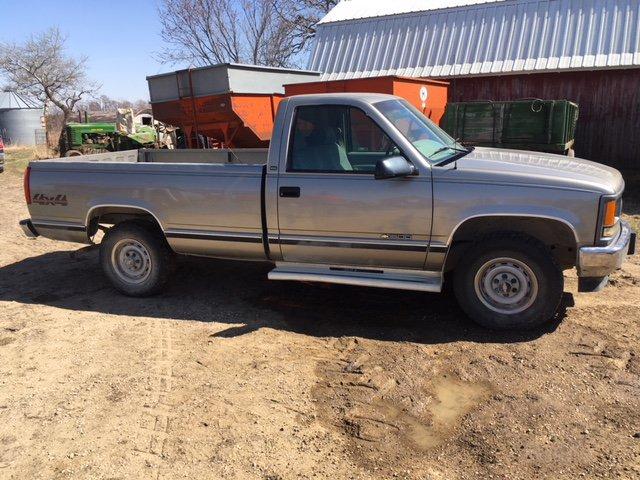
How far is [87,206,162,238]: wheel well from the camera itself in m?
5.56

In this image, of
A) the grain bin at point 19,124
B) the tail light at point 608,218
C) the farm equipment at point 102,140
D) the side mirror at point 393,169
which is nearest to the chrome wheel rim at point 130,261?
the side mirror at point 393,169

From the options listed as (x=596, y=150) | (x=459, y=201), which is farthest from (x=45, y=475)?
(x=596, y=150)

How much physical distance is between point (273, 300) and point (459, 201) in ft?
7.25

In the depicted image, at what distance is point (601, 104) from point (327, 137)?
11332 mm

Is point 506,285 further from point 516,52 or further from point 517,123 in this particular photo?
point 516,52

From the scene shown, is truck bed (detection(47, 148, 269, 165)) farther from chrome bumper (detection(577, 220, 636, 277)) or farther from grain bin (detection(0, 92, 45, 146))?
grain bin (detection(0, 92, 45, 146))

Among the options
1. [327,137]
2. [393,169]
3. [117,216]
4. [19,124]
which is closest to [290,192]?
[327,137]

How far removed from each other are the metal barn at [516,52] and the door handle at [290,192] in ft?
38.2

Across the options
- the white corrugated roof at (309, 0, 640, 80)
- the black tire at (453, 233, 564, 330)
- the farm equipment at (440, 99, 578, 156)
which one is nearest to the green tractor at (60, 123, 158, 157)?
the white corrugated roof at (309, 0, 640, 80)

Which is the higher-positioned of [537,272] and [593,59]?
[593,59]

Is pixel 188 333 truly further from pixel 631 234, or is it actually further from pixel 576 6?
pixel 576 6

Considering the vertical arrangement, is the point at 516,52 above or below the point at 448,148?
above

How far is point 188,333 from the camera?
4.90 metres

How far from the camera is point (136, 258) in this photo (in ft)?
19.0
